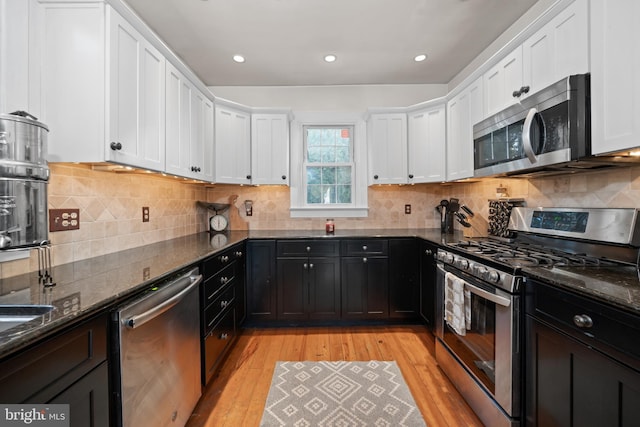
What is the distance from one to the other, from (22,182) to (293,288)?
2.15 meters

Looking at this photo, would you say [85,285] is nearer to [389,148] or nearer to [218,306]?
[218,306]

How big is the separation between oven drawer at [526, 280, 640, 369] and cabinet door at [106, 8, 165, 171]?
2.22m

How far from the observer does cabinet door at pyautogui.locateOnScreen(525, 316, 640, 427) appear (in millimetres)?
903

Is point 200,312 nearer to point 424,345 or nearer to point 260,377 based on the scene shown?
point 260,377

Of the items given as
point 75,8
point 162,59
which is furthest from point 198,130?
point 75,8

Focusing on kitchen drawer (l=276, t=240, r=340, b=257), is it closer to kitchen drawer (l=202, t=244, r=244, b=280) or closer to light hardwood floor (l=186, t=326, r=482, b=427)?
kitchen drawer (l=202, t=244, r=244, b=280)

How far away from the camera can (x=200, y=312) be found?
1.76 m

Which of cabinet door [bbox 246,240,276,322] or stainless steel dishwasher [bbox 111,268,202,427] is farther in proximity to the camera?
cabinet door [bbox 246,240,276,322]

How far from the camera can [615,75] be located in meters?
1.18

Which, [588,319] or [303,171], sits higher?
[303,171]

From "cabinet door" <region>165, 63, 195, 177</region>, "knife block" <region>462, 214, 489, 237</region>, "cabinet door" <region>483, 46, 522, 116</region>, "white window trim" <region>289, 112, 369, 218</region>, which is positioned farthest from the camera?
"white window trim" <region>289, 112, 369, 218</region>

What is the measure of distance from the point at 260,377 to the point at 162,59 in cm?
240

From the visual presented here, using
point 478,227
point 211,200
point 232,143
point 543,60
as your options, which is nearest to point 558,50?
point 543,60

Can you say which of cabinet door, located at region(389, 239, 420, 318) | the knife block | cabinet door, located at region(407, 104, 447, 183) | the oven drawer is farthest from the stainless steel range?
cabinet door, located at region(407, 104, 447, 183)
